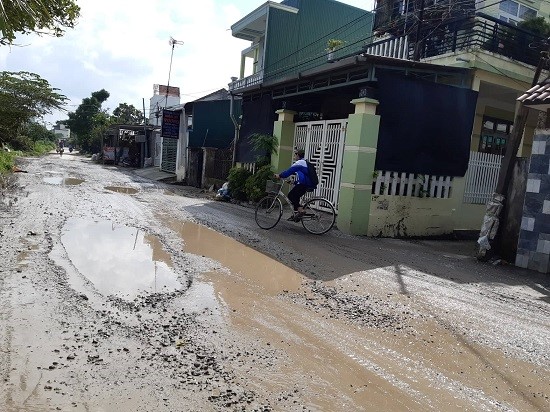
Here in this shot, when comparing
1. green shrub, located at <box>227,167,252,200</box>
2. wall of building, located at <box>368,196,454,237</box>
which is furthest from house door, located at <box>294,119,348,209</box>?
green shrub, located at <box>227,167,252,200</box>

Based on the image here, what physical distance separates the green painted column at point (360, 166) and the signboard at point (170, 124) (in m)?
18.9

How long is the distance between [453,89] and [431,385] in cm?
830

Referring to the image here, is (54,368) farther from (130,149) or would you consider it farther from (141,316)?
(130,149)

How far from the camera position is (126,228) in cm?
829

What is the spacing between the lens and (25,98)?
27.0m

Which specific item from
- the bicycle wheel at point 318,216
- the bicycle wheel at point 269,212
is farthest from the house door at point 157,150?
the bicycle wheel at point 318,216

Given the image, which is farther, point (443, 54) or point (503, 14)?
point (503, 14)

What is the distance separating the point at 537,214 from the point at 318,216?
3836 millimetres

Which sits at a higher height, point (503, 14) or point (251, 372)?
point (503, 14)

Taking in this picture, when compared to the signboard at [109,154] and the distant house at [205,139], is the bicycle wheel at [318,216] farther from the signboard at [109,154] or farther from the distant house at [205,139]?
the signboard at [109,154]

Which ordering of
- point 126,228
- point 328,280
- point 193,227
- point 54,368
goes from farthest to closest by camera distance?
point 193,227 → point 126,228 → point 328,280 → point 54,368

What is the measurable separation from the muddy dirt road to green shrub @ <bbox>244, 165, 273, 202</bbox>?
5452 mm

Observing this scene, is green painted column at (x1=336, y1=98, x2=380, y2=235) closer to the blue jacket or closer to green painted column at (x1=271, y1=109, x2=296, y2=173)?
the blue jacket

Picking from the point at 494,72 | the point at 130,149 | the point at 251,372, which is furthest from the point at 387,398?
the point at 130,149
